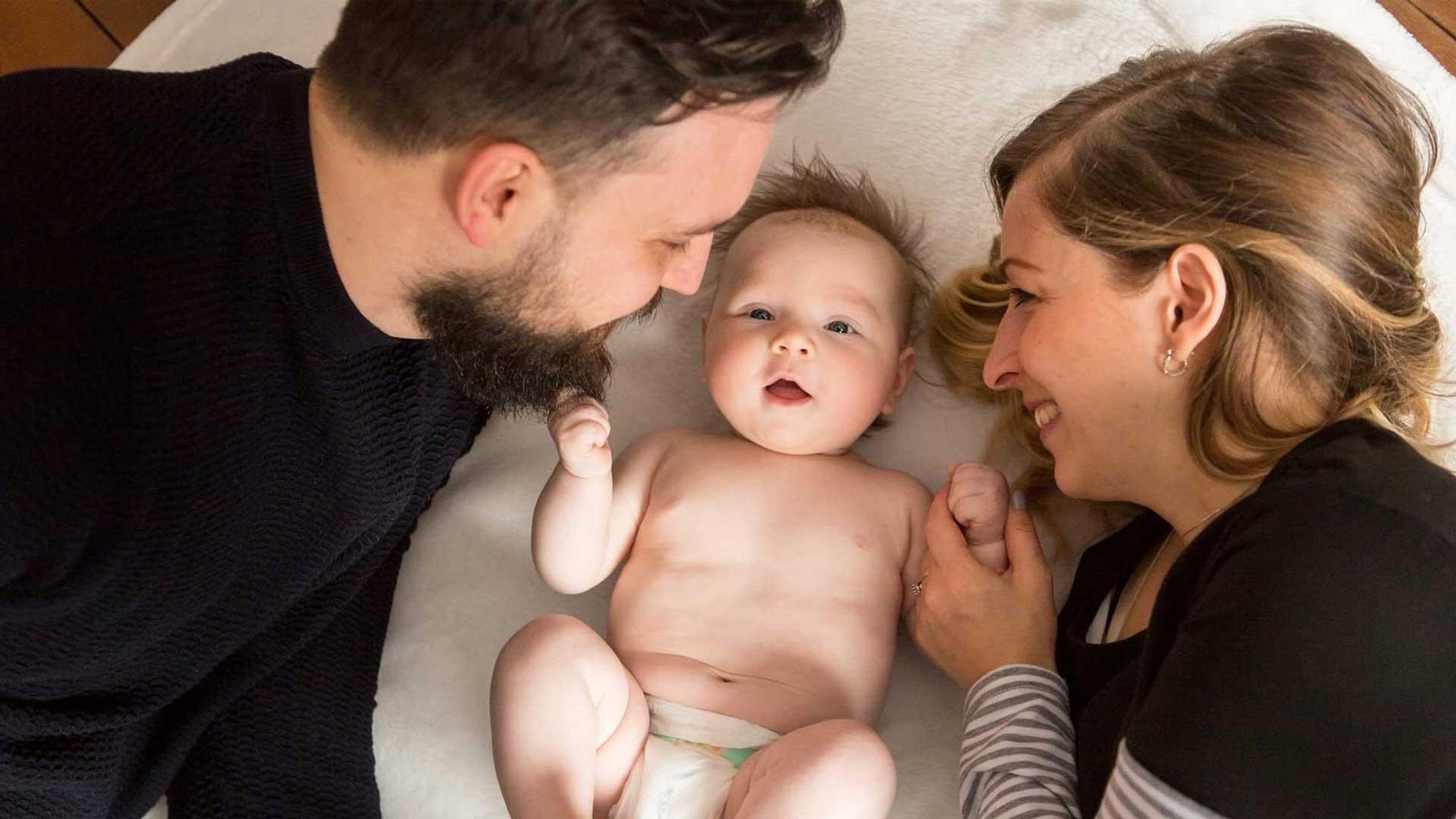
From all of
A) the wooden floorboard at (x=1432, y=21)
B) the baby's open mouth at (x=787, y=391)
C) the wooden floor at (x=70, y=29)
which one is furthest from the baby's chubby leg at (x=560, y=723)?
the wooden floorboard at (x=1432, y=21)

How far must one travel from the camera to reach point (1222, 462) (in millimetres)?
1138

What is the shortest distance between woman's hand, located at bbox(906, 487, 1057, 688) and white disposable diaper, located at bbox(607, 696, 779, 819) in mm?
198

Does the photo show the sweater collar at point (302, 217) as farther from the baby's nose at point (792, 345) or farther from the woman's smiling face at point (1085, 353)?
the woman's smiling face at point (1085, 353)

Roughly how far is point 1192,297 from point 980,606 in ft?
1.17

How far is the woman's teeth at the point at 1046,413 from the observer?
127 centimetres

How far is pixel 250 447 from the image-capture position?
1.08m

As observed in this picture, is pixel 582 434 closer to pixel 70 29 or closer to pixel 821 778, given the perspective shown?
pixel 821 778

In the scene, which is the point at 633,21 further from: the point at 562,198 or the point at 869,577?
the point at 869,577

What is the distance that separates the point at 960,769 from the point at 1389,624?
41cm

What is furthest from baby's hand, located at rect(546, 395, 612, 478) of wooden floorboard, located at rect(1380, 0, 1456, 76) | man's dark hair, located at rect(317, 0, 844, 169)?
wooden floorboard, located at rect(1380, 0, 1456, 76)

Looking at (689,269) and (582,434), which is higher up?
(689,269)

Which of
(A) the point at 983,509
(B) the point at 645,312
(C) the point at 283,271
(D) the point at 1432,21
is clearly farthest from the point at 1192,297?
(D) the point at 1432,21

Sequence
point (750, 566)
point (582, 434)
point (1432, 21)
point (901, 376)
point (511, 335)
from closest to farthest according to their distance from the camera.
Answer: point (511, 335) < point (582, 434) < point (750, 566) < point (901, 376) < point (1432, 21)

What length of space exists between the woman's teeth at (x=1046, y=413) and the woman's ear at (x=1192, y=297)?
6.6 inches
